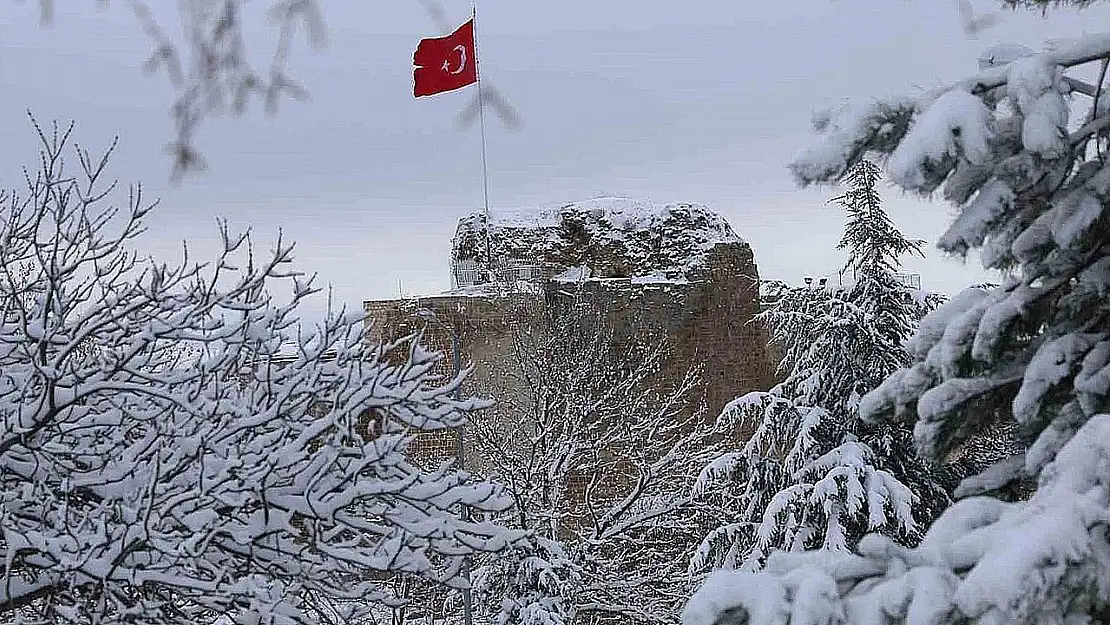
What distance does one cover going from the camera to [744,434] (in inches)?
671

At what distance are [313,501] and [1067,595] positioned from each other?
576cm

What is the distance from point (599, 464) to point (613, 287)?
10.1ft

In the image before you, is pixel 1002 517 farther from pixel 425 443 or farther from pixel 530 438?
pixel 425 443

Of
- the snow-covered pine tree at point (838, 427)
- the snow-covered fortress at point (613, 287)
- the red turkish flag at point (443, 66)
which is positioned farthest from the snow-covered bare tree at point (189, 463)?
the snow-covered fortress at point (613, 287)

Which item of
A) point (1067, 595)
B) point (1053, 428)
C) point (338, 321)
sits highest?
point (338, 321)

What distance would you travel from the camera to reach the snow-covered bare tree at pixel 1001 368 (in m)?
1.80

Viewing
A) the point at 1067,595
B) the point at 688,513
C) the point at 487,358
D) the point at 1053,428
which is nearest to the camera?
the point at 1067,595

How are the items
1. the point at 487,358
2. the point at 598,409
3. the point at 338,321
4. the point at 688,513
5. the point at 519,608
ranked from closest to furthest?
the point at 338,321 → the point at 519,608 → the point at 688,513 → the point at 598,409 → the point at 487,358

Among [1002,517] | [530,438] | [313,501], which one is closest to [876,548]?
[1002,517]

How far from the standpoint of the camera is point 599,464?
50.1ft

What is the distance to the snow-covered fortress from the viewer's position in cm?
1695

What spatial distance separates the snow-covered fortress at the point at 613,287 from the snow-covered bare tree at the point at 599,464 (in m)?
0.38

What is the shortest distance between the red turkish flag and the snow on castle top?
4.20 meters

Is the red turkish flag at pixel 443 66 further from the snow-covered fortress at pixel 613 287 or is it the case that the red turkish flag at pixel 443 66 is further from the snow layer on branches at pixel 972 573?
the snow layer on branches at pixel 972 573
